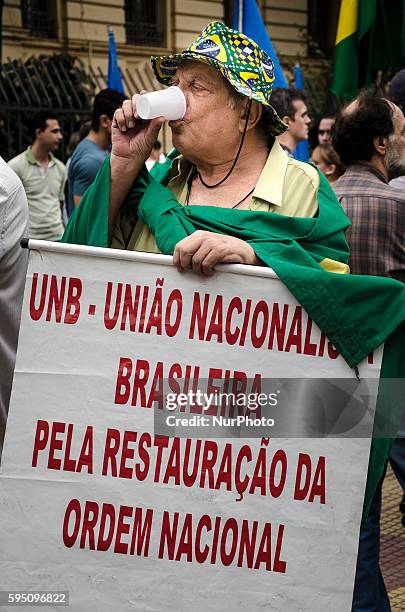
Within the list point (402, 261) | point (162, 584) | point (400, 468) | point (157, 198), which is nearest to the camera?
point (162, 584)

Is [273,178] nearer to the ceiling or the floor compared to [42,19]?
nearer to the floor

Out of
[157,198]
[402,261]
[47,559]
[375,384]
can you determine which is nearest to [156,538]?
[47,559]

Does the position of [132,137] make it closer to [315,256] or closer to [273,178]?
[273,178]

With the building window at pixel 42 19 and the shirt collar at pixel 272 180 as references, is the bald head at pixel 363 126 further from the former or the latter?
the building window at pixel 42 19

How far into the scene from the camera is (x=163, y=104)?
2.74m

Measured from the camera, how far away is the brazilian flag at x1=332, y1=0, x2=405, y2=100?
712cm

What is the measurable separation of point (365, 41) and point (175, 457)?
5.37 meters

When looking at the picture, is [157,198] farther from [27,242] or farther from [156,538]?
[156,538]

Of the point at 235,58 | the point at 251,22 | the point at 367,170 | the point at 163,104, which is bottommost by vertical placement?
the point at 367,170

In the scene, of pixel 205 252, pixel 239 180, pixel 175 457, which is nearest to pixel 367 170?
pixel 239 180

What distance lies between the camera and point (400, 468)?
465cm

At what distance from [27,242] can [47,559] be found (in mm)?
768

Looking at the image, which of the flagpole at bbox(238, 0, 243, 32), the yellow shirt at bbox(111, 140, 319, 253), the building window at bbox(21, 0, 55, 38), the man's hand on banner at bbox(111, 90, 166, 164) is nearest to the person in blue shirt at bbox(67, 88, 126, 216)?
the flagpole at bbox(238, 0, 243, 32)

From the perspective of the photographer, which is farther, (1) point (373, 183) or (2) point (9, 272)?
(1) point (373, 183)
